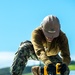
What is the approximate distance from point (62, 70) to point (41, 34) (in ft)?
2.87

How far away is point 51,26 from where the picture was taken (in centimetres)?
420

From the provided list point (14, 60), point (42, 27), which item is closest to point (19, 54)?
point (14, 60)

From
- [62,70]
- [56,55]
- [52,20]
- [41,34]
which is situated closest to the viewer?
[62,70]

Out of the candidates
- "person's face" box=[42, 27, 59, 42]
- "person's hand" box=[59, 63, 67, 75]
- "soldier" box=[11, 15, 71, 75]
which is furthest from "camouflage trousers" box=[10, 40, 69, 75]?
"person's hand" box=[59, 63, 67, 75]

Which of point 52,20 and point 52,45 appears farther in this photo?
point 52,45

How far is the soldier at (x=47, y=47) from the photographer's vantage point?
4211 mm

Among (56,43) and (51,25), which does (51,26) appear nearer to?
(51,25)

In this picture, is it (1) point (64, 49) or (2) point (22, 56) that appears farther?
(2) point (22, 56)

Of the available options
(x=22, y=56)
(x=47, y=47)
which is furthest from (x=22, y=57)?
(x=47, y=47)

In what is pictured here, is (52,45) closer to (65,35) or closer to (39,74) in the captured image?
(65,35)

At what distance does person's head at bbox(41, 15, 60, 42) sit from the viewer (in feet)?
13.8

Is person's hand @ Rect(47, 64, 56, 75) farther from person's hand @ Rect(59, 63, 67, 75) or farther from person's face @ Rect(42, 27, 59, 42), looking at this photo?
person's face @ Rect(42, 27, 59, 42)

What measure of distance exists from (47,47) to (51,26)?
680 millimetres

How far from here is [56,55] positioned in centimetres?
504
